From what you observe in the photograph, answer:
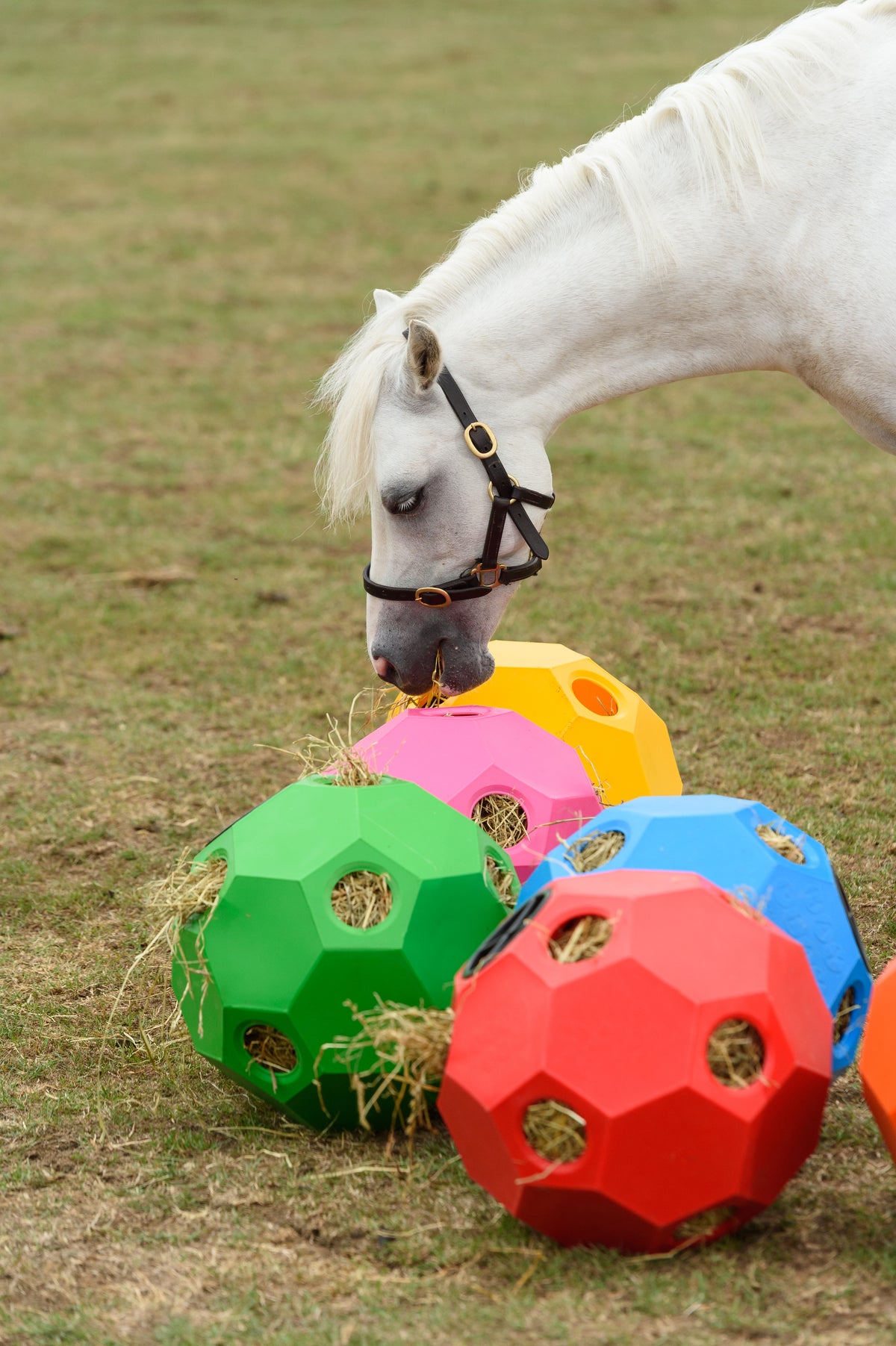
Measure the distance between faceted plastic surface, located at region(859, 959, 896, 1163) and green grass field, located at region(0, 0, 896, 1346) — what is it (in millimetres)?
206

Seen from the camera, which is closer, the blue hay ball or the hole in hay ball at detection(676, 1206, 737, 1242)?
the hole in hay ball at detection(676, 1206, 737, 1242)

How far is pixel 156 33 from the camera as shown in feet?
74.6

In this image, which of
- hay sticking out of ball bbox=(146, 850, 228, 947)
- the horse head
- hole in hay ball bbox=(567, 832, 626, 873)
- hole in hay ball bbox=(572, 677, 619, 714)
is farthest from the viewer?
hole in hay ball bbox=(572, 677, 619, 714)

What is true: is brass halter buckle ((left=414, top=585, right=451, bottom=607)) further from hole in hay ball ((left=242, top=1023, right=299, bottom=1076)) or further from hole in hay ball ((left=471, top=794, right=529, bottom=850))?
hole in hay ball ((left=242, top=1023, right=299, bottom=1076))

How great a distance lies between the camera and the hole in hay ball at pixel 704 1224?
2422 mm

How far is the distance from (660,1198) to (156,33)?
2379 cm

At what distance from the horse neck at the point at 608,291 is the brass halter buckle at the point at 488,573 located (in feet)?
1.35

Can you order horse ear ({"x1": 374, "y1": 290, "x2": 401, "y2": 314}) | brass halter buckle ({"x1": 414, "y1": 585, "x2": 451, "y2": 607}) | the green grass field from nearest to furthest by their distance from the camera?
the green grass field, brass halter buckle ({"x1": 414, "y1": 585, "x2": 451, "y2": 607}), horse ear ({"x1": 374, "y1": 290, "x2": 401, "y2": 314})

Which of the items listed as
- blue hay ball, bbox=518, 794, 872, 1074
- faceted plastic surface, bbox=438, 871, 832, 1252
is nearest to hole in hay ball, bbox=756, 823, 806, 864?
blue hay ball, bbox=518, 794, 872, 1074

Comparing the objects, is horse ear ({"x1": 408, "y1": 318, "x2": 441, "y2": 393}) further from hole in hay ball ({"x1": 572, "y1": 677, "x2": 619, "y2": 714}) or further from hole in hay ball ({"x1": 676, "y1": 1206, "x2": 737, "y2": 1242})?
hole in hay ball ({"x1": 676, "y1": 1206, "x2": 737, "y2": 1242})

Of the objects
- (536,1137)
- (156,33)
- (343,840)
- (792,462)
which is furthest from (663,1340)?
(156,33)

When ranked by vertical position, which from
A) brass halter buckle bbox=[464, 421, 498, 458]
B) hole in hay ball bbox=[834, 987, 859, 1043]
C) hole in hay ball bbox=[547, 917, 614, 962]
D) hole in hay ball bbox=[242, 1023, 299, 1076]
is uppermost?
brass halter buckle bbox=[464, 421, 498, 458]

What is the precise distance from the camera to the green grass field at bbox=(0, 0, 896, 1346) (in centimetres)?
248

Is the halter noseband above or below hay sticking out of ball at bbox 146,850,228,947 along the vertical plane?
above
